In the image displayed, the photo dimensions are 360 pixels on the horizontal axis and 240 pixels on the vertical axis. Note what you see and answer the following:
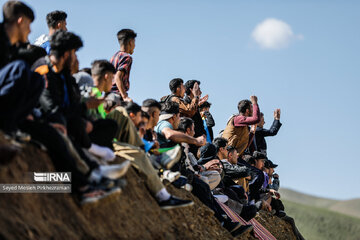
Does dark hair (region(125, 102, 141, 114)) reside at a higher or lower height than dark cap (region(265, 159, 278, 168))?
higher

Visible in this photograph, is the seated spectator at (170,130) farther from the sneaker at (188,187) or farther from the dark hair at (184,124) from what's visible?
the sneaker at (188,187)

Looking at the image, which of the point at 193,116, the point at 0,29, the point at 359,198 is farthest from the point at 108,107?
the point at 359,198

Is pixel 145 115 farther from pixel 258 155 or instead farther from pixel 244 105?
pixel 258 155

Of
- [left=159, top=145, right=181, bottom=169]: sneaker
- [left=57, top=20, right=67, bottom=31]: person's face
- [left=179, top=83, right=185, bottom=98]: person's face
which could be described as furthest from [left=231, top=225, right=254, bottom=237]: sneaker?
[left=57, top=20, right=67, bottom=31]: person's face

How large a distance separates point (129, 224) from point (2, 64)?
217cm

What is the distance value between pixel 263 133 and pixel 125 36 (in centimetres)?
572

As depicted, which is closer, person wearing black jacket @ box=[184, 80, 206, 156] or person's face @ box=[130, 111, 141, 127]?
person's face @ box=[130, 111, 141, 127]

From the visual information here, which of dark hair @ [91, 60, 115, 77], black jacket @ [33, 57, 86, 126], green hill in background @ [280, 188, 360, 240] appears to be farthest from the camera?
green hill in background @ [280, 188, 360, 240]

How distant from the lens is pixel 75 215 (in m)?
6.11

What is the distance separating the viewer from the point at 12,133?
580 cm

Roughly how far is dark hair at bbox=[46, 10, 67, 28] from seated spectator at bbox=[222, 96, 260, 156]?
177 inches

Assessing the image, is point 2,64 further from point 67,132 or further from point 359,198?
point 359,198

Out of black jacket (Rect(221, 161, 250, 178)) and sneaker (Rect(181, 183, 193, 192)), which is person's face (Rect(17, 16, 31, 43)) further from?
black jacket (Rect(221, 161, 250, 178))

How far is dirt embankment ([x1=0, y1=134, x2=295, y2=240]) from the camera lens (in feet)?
17.7
